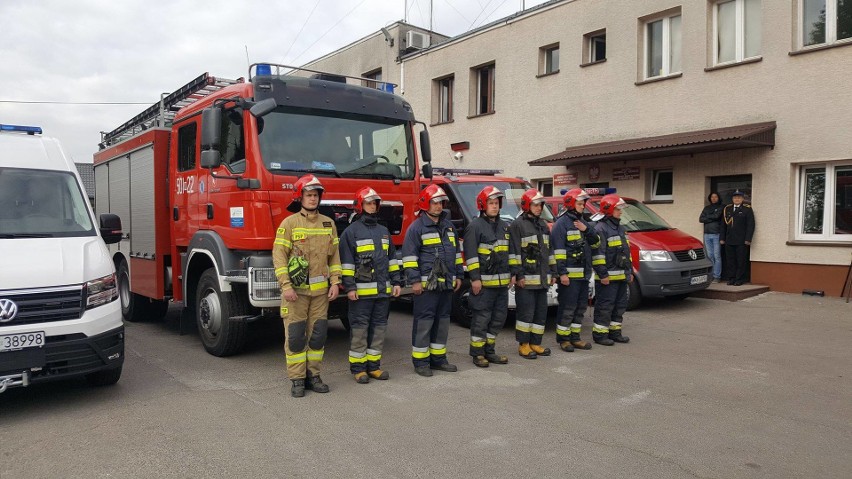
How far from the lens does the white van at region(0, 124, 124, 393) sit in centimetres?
466

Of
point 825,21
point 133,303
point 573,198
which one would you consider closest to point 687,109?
point 825,21

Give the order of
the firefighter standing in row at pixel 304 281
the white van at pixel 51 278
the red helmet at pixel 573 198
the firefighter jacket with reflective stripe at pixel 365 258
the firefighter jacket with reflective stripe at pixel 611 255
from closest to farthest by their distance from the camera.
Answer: the white van at pixel 51 278
the firefighter standing in row at pixel 304 281
the firefighter jacket with reflective stripe at pixel 365 258
the red helmet at pixel 573 198
the firefighter jacket with reflective stripe at pixel 611 255

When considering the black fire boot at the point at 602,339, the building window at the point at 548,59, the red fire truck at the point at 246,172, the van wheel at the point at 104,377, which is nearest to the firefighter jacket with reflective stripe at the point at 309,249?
the red fire truck at the point at 246,172

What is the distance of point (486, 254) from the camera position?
21.5 ft

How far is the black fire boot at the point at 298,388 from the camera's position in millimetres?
5488

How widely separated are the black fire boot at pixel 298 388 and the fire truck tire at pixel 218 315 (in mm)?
1400

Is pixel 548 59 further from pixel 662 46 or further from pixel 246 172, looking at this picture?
pixel 246 172

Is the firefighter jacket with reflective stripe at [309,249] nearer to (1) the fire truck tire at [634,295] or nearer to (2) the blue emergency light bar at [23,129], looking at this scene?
(2) the blue emergency light bar at [23,129]

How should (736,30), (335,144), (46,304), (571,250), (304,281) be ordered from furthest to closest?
1. (736,30)
2. (571,250)
3. (335,144)
4. (304,281)
5. (46,304)

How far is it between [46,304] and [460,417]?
3290 millimetres

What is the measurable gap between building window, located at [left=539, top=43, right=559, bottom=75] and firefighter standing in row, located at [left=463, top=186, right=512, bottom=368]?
1016 cm

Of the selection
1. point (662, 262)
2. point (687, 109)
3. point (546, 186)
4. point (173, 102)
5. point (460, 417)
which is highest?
point (687, 109)

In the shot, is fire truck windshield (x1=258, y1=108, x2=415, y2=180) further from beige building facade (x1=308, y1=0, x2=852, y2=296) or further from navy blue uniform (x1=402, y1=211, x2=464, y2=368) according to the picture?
beige building facade (x1=308, y1=0, x2=852, y2=296)

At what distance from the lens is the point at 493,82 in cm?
1750
